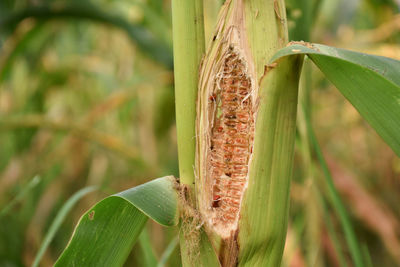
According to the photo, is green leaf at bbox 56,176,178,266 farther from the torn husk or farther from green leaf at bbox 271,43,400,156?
green leaf at bbox 271,43,400,156

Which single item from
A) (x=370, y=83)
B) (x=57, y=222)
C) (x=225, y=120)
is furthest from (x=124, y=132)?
(x=370, y=83)

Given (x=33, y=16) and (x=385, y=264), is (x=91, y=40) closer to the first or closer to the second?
(x=33, y=16)

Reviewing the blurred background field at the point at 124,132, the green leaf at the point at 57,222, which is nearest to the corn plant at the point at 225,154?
the green leaf at the point at 57,222

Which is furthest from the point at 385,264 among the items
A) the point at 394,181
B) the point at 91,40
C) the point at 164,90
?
the point at 91,40

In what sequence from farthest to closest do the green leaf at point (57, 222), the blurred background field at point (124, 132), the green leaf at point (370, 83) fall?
the blurred background field at point (124, 132)
the green leaf at point (57, 222)
the green leaf at point (370, 83)

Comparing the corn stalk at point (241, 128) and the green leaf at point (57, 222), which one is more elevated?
the corn stalk at point (241, 128)

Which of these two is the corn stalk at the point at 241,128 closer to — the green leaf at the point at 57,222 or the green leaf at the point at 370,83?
the green leaf at the point at 370,83


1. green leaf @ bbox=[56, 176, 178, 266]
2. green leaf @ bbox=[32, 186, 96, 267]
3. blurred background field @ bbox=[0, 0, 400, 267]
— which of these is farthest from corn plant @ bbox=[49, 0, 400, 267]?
blurred background field @ bbox=[0, 0, 400, 267]
